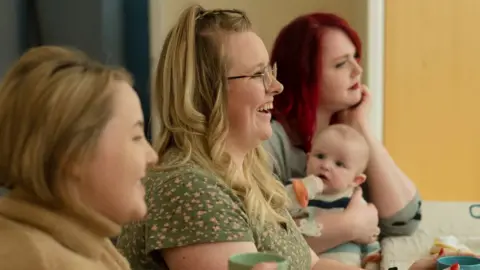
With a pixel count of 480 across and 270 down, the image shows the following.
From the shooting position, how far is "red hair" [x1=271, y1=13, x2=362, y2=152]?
69.4 inches

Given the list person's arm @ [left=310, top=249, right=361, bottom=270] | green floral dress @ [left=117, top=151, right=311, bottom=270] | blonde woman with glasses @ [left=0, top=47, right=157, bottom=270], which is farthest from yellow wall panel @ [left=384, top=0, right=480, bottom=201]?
blonde woman with glasses @ [left=0, top=47, right=157, bottom=270]

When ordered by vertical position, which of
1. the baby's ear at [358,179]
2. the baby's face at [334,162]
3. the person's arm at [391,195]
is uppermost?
the baby's face at [334,162]

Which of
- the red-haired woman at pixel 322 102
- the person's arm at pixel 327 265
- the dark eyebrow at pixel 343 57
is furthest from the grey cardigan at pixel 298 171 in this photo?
the person's arm at pixel 327 265

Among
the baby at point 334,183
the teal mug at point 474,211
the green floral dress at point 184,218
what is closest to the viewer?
the green floral dress at point 184,218

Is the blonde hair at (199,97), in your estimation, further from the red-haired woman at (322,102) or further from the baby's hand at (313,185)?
the red-haired woman at (322,102)

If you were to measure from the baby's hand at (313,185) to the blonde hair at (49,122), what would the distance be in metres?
Result: 0.88

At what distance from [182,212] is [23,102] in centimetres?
39

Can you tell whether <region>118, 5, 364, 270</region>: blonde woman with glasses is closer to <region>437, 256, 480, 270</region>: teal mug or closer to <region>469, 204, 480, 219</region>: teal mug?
<region>437, 256, 480, 270</region>: teal mug

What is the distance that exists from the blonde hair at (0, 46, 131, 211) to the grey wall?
51.4 inches

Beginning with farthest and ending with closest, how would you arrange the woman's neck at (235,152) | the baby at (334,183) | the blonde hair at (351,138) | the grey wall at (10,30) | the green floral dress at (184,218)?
the grey wall at (10,30)
the blonde hair at (351,138)
the baby at (334,183)
the woman's neck at (235,152)
the green floral dress at (184,218)

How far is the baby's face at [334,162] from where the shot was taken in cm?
166

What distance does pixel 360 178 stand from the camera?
1716 millimetres

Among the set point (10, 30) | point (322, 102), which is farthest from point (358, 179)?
point (10, 30)

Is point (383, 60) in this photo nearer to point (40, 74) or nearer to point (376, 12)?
point (376, 12)
